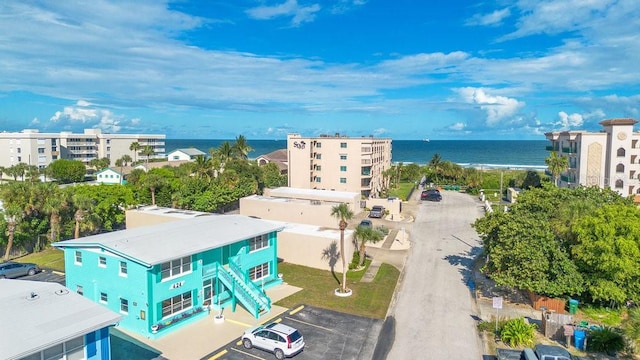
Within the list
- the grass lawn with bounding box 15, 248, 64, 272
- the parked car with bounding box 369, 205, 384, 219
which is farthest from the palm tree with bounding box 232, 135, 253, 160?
the grass lawn with bounding box 15, 248, 64, 272

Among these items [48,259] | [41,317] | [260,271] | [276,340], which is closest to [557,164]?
[260,271]

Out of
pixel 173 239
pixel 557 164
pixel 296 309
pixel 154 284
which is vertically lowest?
pixel 296 309

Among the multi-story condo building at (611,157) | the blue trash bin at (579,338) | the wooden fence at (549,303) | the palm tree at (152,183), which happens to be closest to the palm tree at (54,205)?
the palm tree at (152,183)

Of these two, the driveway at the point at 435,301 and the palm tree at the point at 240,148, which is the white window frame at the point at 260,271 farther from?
the palm tree at the point at 240,148

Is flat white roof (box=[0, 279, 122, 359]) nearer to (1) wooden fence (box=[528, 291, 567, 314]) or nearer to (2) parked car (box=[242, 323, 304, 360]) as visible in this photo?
(2) parked car (box=[242, 323, 304, 360])

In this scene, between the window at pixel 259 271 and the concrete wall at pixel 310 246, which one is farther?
the concrete wall at pixel 310 246

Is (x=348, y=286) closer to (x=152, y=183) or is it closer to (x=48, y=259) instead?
→ (x=48, y=259)
